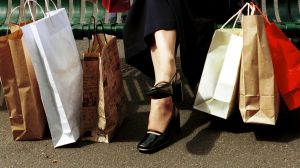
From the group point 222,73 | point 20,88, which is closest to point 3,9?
point 20,88

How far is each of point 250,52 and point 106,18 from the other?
1.30 meters

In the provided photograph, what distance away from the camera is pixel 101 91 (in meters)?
2.85

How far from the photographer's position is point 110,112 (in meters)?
2.95

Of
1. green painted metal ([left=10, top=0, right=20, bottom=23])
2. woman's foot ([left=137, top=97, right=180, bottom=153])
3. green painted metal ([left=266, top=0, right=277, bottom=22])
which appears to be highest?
green painted metal ([left=266, top=0, right=277, bottom=22])

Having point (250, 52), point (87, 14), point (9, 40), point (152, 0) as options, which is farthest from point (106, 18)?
point (250, 52)

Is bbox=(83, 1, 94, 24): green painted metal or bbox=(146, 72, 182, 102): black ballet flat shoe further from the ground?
bbox=(83, 1, 94, 24): green painted metal

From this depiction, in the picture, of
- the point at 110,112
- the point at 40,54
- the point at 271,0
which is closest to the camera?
the point at 40,54

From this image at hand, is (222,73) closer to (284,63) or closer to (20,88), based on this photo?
(284,63)

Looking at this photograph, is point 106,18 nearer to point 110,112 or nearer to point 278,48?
point 110,112

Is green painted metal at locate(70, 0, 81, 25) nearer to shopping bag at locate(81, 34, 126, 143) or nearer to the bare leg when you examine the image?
shopping bag at locate(81, 34, 126, 143)

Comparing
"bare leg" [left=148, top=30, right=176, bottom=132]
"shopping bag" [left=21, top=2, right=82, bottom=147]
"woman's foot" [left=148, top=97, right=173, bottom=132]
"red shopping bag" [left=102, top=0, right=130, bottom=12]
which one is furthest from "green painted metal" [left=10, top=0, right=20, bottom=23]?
"woman's foot" [left=148, top=97, right=173, bottom=132]

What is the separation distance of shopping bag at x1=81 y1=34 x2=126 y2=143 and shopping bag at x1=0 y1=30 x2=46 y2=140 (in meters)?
0.25

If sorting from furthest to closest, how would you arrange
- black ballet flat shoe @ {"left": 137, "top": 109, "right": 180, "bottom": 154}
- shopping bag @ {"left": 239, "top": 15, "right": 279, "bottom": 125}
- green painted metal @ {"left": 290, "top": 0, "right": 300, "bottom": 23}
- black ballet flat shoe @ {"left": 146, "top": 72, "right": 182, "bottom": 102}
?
green painted metal @ {"left": 290, "top": 0, "right": 300, "bottom": 23}
black ballet flat shoe @ {"left": 137, "top": 109, "right": 180, "bottom": 154}
shopping bag @ {"left": 239, "top": 15, "right": 279, "bottom": 125}
black ballet flat shoe @ {"left": 146, "top": 72, "right": 182, "bottom": 102}

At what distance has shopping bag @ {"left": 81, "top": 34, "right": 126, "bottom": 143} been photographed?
286 cm
